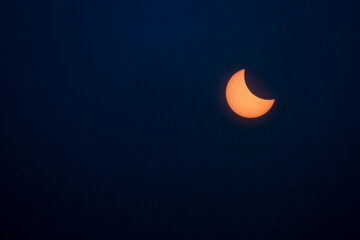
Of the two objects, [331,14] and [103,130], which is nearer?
[331,14]

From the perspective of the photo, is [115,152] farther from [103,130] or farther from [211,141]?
[211,141]

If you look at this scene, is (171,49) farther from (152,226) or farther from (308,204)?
(308,204)

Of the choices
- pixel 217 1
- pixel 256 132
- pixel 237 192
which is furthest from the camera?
pixel 237 192

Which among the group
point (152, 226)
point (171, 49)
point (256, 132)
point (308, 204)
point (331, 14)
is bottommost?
point (152, 226)

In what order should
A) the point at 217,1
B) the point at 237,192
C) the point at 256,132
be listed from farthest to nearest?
the point at 237,192 → the point at 256,132 → the point at 217,1

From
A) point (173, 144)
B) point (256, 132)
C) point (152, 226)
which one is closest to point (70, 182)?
point (152, 226)

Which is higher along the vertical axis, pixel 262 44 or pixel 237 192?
pixel 262 44
